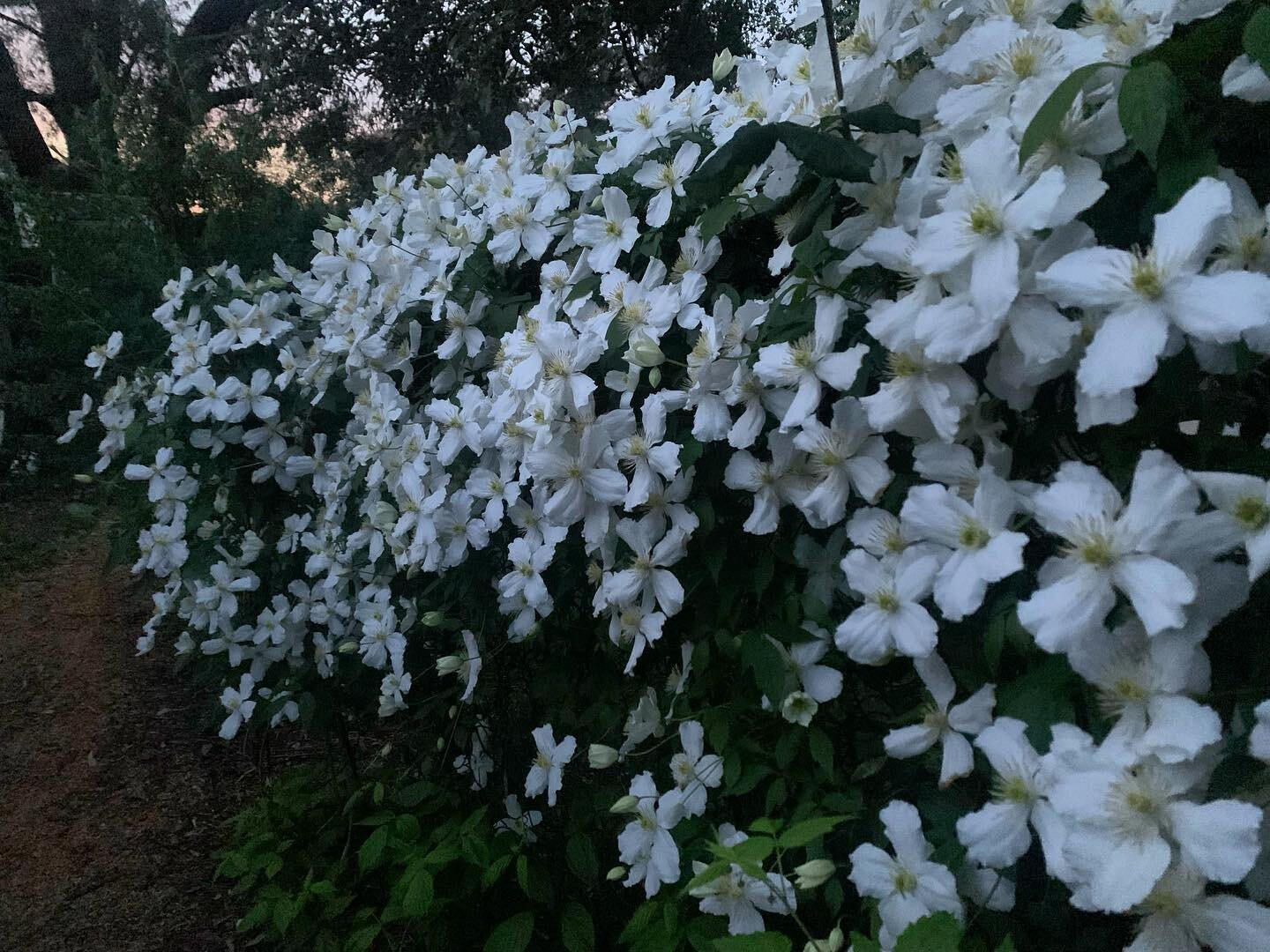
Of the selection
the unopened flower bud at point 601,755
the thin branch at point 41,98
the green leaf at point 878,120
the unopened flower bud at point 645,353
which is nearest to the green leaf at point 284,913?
the unopened flower bud at point 601,755

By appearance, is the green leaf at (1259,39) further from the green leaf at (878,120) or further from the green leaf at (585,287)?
the green leaf at (585,287)

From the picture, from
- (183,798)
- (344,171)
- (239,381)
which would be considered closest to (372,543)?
(239,381)

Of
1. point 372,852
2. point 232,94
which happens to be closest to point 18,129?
point 232,94

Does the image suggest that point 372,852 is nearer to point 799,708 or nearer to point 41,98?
point 799,708

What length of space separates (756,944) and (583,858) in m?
0.79

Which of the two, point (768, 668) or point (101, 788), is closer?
point (768, 668)

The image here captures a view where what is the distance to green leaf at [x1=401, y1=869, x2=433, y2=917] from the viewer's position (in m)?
1.53

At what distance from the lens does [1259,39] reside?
64 centimetres

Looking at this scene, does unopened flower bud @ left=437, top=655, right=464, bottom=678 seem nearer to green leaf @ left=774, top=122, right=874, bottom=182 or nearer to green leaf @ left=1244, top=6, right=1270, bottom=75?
green leaf @ left=774, top=122, right=874, bottom=182

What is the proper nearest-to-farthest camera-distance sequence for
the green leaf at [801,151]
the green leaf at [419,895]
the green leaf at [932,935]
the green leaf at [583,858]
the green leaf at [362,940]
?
1. the green leaf at [932,935]
2. the green leaf at [801,151]
3. the green leaf at [419,895]
4. the green leaf at [583,858]
5. the green leaf at [362,940]

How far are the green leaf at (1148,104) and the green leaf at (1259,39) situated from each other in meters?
0.05

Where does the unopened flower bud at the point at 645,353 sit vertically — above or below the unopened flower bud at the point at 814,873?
above

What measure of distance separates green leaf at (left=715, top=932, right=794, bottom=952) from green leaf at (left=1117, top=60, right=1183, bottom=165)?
29.4 inches

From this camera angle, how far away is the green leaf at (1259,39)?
638 millimetres
